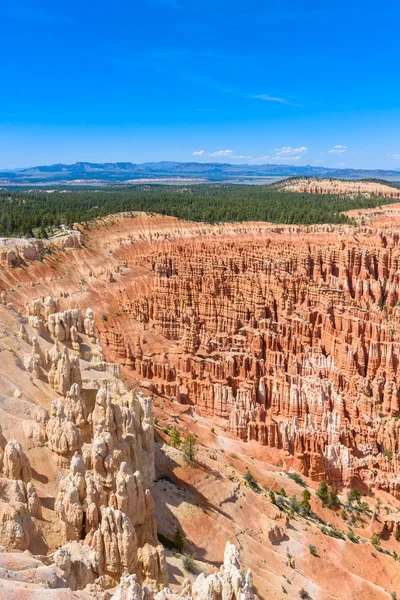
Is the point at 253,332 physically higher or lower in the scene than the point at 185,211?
lower

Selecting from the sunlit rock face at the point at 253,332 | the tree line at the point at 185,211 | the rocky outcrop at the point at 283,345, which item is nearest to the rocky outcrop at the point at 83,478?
the sunlit rock face at the point at 253,332

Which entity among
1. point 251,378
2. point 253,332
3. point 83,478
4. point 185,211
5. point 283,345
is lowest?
point 251,378

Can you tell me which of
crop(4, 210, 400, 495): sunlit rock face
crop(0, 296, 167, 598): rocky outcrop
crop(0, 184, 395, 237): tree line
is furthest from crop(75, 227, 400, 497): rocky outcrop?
crop(0, 296, 167, 598): rocky outcrop

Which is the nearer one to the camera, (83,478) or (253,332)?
(83,478)

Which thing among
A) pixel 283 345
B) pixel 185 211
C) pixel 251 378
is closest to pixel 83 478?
pixel 251 378

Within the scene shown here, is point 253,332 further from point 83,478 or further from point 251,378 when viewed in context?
point 83,478

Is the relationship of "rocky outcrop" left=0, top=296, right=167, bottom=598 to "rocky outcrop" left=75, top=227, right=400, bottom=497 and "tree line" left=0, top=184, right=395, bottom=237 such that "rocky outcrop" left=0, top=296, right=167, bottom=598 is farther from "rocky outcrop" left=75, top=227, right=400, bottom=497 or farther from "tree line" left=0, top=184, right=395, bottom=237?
"tree line" left=0, top=184, right=395, bottom=237

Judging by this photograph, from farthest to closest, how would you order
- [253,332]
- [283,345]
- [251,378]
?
1. [253,332]
2. [283,345]
3. [251,378]

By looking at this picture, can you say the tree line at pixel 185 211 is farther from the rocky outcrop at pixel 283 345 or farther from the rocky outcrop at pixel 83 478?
the rocky outcrop at pixel 83 478

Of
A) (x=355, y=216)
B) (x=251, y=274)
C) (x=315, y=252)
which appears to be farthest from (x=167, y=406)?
(x=355, y=216)
